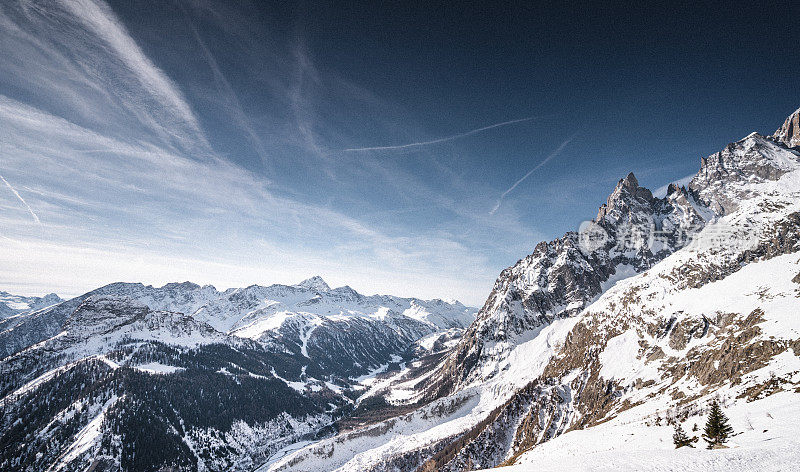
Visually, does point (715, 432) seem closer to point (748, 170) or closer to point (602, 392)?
point (602, 392)

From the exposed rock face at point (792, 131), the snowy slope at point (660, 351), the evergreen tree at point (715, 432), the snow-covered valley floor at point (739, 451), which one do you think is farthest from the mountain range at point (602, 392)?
the evergreen tree at point (715, 432)

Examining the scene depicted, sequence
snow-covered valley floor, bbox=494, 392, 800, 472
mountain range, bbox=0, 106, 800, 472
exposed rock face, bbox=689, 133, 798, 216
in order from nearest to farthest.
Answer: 1. snow-covered valley floor, bbox=494, 392, 800, 472
2. mountain range, bbox=0, 106, 800, 472
3. exposed rock face, bbox=689, 133, 798, 216

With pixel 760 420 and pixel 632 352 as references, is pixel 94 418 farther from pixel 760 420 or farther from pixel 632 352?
pixel 632 352

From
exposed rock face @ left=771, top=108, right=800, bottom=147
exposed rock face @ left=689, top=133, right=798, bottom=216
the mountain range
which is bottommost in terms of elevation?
the mountain range

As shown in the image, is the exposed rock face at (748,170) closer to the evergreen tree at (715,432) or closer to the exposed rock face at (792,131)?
the exposed rock face at (792,131)

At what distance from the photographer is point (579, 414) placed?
108m

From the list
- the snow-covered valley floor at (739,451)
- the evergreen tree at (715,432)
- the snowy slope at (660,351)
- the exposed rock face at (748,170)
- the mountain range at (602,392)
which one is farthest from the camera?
the exposed rock face at (748,170)

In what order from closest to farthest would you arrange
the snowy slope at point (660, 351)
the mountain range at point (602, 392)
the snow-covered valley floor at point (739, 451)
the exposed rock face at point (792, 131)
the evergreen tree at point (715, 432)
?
the snow-covered valley floor at point (739, 451)
the evergreen tree at point (715, 432)
the mountain range at point (602, 392)
the snowy slope at point (660, 351)
the exposed rock face at point (792, 131)

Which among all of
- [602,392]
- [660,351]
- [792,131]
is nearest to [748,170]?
[792,131]

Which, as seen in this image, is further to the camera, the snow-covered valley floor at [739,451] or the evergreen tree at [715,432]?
the evergreen tree at [715,432]

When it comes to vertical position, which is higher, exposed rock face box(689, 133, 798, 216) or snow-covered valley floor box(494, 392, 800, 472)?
exposed rock face box(689, 133, 798, 216)

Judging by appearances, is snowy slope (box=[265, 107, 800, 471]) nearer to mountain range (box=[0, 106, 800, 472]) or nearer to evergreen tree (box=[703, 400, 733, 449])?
mountain range (box=[0, 106, 800, 472])

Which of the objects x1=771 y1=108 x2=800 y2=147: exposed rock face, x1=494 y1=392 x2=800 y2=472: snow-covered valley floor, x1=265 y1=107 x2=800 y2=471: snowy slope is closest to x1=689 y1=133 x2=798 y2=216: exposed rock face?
x1=265 y1=107 x2=800 y2=471: snowy slope

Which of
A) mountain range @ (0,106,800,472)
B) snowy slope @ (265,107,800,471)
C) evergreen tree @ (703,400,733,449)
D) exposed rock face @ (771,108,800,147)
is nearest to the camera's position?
evergreen tree @ (703,400,733,449)
